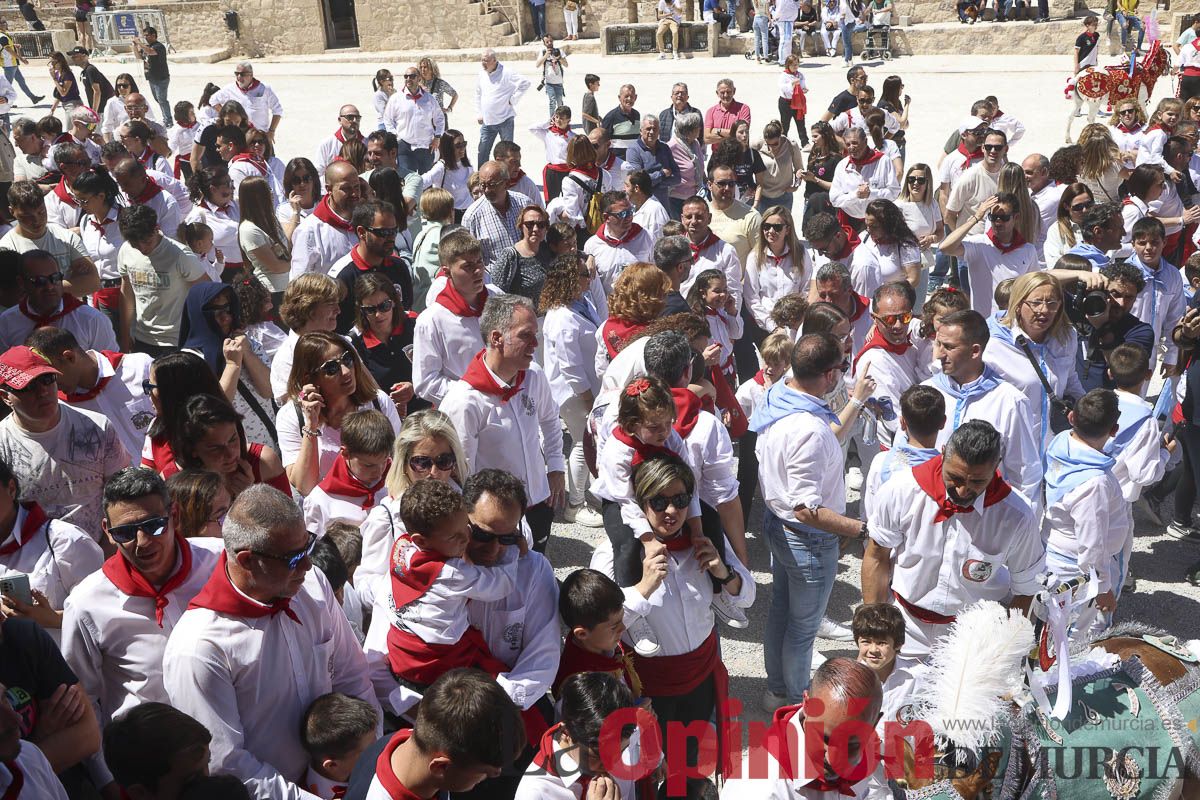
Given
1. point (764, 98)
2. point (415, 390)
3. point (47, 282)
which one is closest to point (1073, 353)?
point (415, 390)

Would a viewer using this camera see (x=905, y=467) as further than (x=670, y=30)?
No

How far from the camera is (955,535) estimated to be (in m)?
4.16

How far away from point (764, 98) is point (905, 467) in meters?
18.9

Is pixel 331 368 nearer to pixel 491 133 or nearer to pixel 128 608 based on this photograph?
pixel 128 608

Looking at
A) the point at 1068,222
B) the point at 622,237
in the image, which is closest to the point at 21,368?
the point at 622,237

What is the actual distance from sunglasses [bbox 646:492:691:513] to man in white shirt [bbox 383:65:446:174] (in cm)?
1003

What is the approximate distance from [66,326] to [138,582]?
3.05 metres

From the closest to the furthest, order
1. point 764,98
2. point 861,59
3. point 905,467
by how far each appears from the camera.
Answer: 1. point 905,467
2. point 764,98
3. point 861,59

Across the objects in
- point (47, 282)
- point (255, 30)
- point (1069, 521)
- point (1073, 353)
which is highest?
point (255, 30)

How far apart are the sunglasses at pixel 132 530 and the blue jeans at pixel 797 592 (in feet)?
8.92

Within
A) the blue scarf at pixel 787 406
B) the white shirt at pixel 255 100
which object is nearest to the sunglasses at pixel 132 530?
the blue scarf at pixel 787 406

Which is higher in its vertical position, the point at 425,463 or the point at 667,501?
the point at 425,463

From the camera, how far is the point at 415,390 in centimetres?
600

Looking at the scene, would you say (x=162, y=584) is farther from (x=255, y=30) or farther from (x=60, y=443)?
(x=255, y=30)
